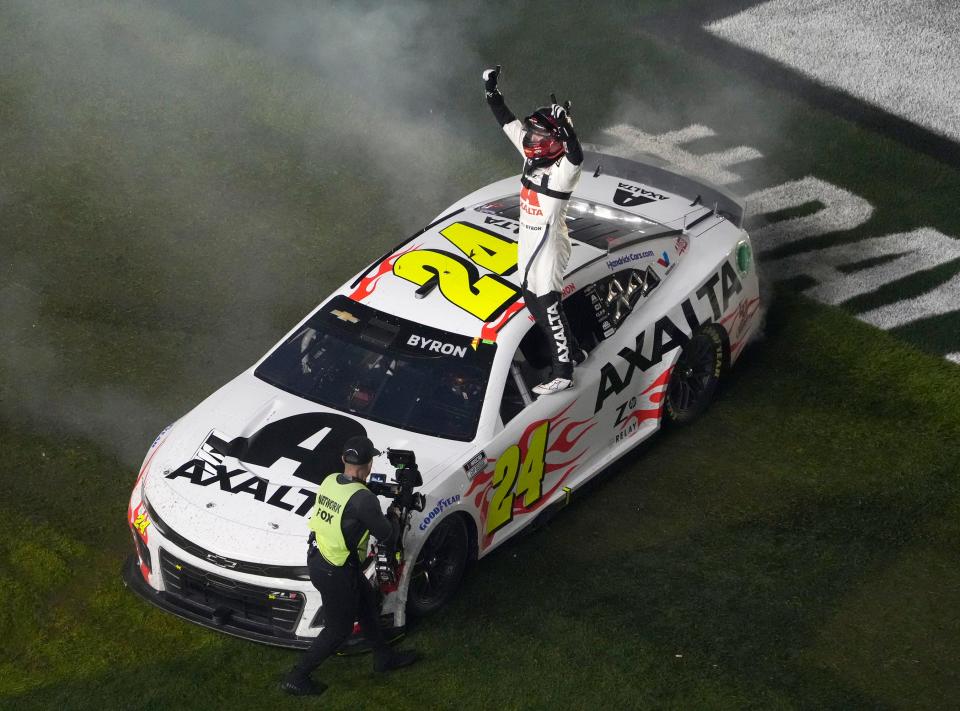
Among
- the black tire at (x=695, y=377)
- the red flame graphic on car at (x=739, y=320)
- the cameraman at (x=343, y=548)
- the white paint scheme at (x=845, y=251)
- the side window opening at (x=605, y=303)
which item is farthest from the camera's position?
the white paint scheme at (x=845, y=251)

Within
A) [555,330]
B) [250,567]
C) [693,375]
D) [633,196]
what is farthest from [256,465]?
[633,196]

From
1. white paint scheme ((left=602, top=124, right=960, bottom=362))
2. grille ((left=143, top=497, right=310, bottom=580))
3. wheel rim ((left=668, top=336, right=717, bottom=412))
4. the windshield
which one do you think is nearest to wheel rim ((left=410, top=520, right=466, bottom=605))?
the windshield

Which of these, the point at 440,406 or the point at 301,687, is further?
the point at 440,406

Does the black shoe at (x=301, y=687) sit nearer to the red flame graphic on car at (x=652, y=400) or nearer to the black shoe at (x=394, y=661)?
the black shoe at (x=394, y=661)

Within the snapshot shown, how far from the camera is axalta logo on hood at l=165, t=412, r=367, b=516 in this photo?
7261 millimetres

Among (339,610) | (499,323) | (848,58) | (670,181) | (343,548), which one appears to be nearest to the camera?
(343,548)

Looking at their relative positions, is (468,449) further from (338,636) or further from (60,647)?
(60,647)

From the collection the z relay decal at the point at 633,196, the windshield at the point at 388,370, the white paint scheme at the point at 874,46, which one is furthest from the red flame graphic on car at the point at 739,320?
the white paint scheme at the point at 874,46

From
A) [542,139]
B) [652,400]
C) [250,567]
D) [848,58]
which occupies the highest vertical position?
[542,139]

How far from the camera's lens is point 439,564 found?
7.46 metres

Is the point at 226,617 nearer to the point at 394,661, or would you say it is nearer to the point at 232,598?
the point at 232,598

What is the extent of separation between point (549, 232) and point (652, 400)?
1.44m

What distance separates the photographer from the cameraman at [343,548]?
6547 millimetres

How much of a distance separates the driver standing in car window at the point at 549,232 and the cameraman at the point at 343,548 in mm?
1677
